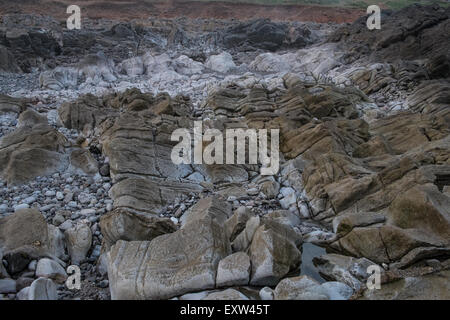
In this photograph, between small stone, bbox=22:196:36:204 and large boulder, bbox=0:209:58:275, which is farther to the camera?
small stone, bbox=22:196:36:204

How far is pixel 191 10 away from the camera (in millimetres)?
53594

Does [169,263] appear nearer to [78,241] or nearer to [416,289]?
[78,241]

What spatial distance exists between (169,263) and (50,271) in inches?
80.3

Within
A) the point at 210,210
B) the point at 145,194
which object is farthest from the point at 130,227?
the point at 210,210

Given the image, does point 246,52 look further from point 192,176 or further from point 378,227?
point 378,227

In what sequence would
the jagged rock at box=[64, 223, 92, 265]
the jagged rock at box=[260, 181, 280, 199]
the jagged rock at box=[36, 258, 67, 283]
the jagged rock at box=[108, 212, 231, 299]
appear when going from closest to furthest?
the jagged rock at box=[108, 212, 231, 299] < the jagged rock at box=[36, 258, 67, 283] < the jagged rock at box=[64, 223, 92, 265] < the jagged rock at box=[260, 181, 280, 199]

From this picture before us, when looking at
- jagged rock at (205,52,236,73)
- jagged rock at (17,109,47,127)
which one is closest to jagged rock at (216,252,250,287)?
jagged rock at (17,109,47,127)

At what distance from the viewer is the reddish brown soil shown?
153 feet

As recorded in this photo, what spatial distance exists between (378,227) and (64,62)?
2352cm

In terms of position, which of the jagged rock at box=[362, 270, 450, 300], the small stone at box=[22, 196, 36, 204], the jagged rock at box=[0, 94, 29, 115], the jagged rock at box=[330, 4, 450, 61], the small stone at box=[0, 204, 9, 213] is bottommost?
the jagged rock at box=[362, 270, 450, 300]

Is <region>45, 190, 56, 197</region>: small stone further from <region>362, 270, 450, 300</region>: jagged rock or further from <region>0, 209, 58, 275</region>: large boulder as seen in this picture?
<region>362, 270, 450, 300</region>: jagged rock

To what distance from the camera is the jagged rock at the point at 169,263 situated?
532 cm

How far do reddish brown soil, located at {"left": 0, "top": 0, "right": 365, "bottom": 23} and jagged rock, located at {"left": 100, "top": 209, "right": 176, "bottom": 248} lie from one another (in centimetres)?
4461

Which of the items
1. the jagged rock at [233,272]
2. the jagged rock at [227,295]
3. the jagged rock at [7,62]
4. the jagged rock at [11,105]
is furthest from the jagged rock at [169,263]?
the jagged rock at [7,62]
